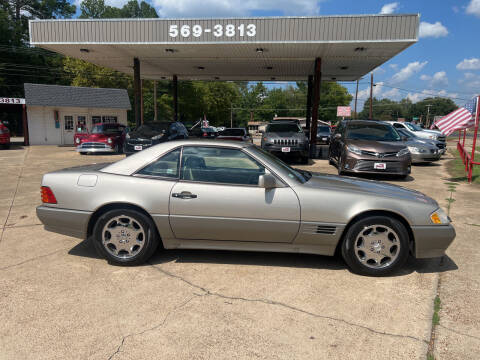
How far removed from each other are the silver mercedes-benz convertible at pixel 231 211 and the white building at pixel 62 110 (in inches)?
875

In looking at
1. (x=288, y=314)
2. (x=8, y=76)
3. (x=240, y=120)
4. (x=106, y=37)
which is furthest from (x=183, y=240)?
(x=240, y=120)

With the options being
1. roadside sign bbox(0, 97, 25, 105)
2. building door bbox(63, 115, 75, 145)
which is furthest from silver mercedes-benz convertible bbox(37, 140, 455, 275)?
building door bbox(63, 115, 75, 145)

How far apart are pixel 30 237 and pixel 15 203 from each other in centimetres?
243

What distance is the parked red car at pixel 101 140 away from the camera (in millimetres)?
16234

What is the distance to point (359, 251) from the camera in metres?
3.62

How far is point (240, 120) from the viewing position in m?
95.6

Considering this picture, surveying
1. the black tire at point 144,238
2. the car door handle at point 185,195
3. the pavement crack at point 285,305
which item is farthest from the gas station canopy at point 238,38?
the pavement crack at point 285,305

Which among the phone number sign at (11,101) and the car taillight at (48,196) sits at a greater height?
the phone number sign at (11,101)

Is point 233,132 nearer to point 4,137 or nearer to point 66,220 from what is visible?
point 66,220

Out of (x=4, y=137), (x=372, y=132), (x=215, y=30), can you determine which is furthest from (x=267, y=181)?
(x=4, y=137)

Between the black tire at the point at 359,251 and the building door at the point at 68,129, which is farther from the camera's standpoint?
the building door at the point at 68,129

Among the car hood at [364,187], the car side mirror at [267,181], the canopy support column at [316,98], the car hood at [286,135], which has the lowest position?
the car hood at [364,187]

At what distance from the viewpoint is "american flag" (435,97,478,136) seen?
9086mm

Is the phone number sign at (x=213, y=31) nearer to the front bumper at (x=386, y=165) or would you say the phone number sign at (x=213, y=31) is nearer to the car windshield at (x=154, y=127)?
the car windshield at (x=154, y=127)
